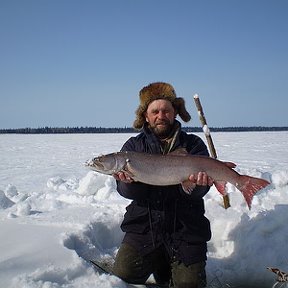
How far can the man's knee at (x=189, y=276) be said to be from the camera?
143 inches

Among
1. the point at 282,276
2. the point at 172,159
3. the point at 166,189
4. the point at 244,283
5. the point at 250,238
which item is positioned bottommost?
the point at 244,283

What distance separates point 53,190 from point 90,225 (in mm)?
4327

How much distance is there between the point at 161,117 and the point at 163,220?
107 centimetres

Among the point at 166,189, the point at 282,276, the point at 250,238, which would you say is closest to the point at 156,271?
the point at 166,189

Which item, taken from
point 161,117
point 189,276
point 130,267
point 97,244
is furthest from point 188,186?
point 97,244

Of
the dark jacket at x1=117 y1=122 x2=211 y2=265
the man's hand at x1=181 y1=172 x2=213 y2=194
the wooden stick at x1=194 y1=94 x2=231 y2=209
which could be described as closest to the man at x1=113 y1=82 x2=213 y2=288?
the dark jacket at x1=117 y1=122 x2=211 y2=265

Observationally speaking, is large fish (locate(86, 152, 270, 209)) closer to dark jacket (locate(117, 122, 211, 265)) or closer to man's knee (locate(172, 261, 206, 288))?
dark jacket (locate(117, 122, 211, 265))

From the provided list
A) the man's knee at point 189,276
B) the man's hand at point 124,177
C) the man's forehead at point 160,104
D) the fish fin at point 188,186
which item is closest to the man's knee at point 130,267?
the man's knee at point 189,276

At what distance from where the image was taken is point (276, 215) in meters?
4.83

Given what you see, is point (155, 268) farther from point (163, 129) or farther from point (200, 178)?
point (163, 129)

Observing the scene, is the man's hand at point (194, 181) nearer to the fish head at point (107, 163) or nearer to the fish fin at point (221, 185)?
the fish fin at point (221, 185)

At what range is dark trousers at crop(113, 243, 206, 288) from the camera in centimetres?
367

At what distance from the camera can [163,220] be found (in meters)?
3.81

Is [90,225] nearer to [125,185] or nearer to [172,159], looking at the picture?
[125,185]
